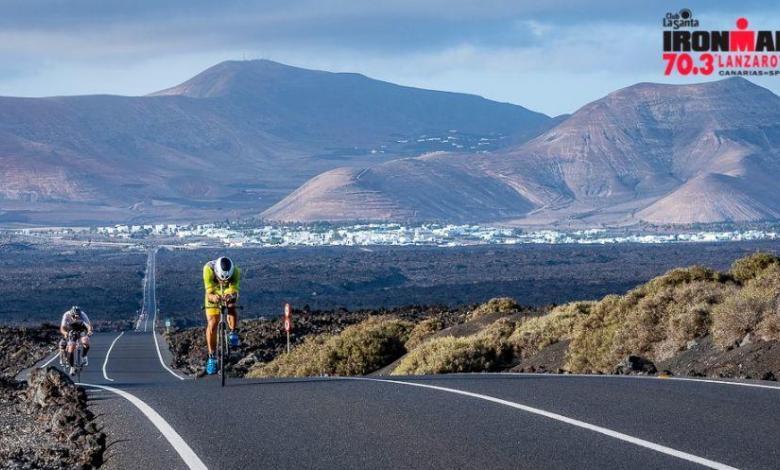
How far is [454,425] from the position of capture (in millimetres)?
11531

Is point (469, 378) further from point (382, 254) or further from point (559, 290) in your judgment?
point (382, 254)

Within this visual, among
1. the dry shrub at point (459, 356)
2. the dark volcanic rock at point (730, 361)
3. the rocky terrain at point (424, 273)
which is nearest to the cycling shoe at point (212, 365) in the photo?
the dark volcanic rock at point (730, 361)

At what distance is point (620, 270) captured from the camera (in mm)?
113750

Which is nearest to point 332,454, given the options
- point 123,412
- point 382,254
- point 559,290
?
point 123,412

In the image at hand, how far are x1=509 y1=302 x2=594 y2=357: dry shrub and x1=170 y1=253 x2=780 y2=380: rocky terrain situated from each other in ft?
0.08

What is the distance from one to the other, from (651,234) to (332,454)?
575 feet

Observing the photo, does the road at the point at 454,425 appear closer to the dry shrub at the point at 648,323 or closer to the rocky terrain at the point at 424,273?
the dry shrub at the point at 648,323

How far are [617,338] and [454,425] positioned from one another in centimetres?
1362

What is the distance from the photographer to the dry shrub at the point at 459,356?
25094 millimetres

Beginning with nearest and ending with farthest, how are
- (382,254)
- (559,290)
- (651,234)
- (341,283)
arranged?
(559,290) → (341,283) → (382,254) → (651,234)

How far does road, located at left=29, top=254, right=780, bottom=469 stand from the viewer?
995cm

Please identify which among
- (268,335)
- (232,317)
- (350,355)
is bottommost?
(268,335)

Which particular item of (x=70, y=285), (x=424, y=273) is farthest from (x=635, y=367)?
(x=424, y=273)

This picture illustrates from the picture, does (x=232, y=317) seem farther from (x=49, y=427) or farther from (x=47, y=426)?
(x=49, y=427)
